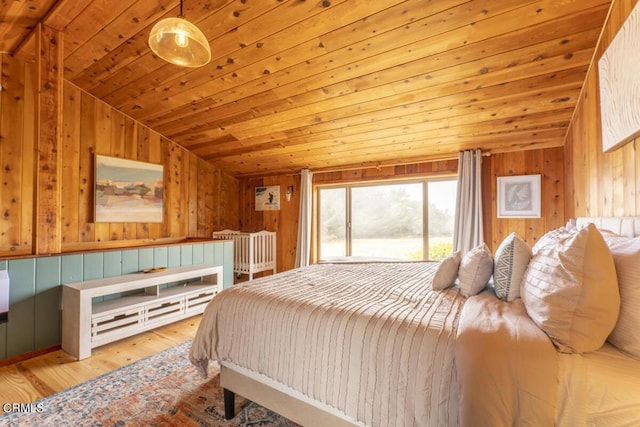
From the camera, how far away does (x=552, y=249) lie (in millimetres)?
1104

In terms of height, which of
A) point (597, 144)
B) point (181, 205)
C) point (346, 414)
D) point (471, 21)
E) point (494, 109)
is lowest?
point (346, 414)

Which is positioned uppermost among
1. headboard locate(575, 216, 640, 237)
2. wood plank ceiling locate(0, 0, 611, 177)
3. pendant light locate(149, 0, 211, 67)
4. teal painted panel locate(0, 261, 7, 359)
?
wood plank ceiling locate(0, 0, 611, 177)

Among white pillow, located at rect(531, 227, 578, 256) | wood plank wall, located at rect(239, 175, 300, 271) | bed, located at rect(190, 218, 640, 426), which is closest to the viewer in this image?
bed, located at rect(190, 218, 640, 426)

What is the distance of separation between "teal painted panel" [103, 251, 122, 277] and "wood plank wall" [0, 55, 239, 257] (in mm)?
568

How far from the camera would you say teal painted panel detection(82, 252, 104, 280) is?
8.68ft

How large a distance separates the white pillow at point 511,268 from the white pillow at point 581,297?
35 centimetres

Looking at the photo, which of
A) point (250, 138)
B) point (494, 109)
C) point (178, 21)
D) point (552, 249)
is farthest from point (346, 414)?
point (250, 138)

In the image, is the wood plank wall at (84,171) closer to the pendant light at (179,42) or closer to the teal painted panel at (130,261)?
the teal painted panel at (130,261)

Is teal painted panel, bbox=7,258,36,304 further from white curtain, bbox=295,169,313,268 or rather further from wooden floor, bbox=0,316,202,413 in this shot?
white curtain, bbox=295,169,313,268

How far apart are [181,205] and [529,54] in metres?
4.69

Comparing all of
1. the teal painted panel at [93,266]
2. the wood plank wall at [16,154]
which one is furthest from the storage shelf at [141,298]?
the wood plank wall at [16,154]

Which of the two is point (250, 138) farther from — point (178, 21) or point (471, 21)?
point (471, 21)

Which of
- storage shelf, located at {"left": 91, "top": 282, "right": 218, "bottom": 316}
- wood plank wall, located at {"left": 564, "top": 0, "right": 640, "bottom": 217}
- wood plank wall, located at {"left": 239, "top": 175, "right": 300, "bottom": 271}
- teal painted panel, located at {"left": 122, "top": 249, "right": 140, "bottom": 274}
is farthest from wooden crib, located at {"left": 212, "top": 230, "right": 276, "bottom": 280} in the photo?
wood plank wall, located at {"left": 564, "top": 0, "right": 640, "bottom": 217}

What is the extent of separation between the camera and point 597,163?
1938 mm
